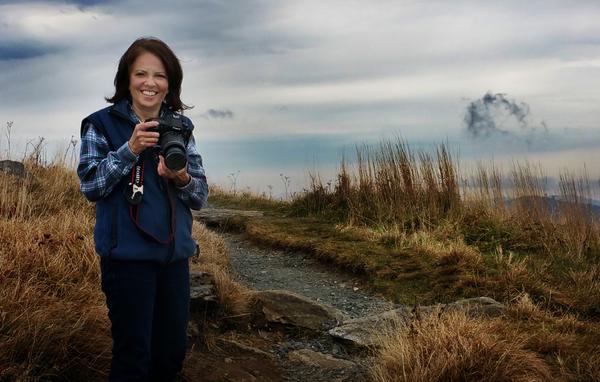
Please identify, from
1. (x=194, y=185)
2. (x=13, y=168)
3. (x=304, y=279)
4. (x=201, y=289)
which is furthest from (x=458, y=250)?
(x=13, y=168)

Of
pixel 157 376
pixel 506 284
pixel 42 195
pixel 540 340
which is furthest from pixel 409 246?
pixel 157 376

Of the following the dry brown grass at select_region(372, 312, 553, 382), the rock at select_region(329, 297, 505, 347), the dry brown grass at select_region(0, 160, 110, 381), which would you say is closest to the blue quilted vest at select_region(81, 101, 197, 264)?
the dry brown grass at select_region(0, 160, 110, 381)

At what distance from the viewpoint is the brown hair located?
2.45 metres

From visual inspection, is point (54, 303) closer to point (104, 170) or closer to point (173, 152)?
point (104, 170)

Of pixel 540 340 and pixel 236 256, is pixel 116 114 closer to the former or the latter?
pixel 540 340

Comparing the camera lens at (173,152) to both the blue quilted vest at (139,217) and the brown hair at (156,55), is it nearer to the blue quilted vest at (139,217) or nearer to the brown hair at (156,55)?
the blue quilted vest at (139,217)

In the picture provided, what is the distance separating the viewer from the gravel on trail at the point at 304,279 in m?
5.64

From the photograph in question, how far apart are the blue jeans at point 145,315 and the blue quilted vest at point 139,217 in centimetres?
6

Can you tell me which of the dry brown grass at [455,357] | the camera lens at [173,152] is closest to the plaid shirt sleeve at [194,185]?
the camera lens at [173,152]

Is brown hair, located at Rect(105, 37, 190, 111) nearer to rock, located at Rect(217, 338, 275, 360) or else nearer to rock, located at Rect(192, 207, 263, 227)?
rock, located at Rect(217, 338, 275, 360)

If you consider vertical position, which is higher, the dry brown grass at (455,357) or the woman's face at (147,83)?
the woman's face at (147,83)

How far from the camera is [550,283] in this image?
5730mm

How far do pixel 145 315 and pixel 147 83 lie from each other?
91 centimetres

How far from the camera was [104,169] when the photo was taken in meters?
2.24
